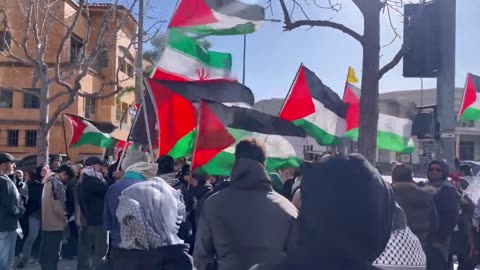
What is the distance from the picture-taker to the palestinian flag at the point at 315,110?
9.94 m

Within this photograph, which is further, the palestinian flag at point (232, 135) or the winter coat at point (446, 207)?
the palestinian flag at point (232, 135)

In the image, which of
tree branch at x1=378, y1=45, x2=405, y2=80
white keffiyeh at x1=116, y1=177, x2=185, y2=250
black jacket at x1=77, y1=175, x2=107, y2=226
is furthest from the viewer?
black jacket at x1=77, y1=175, x2=107, y2=226

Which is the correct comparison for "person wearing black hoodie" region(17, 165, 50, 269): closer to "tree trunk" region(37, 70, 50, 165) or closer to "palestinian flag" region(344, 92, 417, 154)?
"palestinian flag" region(344, 92, 417, 154)

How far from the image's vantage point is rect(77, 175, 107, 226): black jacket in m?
8.74

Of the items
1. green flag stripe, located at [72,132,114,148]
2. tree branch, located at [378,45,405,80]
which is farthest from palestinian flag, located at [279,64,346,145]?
green flag stripe, located at [72,132,114,148]

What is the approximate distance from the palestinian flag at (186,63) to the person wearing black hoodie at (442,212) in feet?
12.2

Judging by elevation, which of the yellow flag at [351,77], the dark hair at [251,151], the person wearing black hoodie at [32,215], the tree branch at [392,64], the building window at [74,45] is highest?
the building window at [74,45]

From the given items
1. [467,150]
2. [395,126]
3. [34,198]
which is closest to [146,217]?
[34,198]

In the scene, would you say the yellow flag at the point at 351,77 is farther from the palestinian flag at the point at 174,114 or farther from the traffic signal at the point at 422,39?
the traffic signal at the point at 422,39

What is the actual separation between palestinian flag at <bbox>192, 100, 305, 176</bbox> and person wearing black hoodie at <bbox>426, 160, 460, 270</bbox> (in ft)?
6.12

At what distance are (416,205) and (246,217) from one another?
2.84m

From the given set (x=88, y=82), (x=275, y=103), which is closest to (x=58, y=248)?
(x=275, y=103)

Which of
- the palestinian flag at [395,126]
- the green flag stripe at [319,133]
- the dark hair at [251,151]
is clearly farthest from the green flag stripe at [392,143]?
the dark hair at [251,151]

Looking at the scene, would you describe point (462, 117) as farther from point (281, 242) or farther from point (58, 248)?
point (281, 242)
